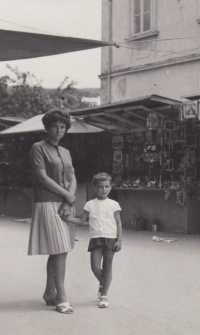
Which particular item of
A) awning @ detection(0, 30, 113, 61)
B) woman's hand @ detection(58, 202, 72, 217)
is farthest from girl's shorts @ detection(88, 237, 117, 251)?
awning @ detection(0, 30, 113, 61)

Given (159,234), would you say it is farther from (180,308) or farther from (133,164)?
(180,308)

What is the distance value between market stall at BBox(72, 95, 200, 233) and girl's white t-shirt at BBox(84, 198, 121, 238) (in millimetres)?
4910

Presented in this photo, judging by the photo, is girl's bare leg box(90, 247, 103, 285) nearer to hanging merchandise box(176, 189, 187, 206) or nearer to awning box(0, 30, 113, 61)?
awning box(0, 30, 113, 61)

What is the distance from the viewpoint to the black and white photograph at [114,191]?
4.71 m

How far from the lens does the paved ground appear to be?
4.27 metres

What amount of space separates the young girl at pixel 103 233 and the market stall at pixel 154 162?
4882 mm

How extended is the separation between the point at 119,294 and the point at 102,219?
1.00 meters

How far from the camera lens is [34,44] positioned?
16.5 ft

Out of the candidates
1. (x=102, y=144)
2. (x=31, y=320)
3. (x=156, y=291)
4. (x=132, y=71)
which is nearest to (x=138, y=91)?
(x=132, y=71)

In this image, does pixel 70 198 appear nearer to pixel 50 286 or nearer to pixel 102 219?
pixel 102 219

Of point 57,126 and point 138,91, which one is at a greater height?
point 138,91

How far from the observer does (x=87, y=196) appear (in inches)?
548

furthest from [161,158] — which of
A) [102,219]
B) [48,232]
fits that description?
[48,232]

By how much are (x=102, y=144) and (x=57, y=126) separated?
27.8ft
